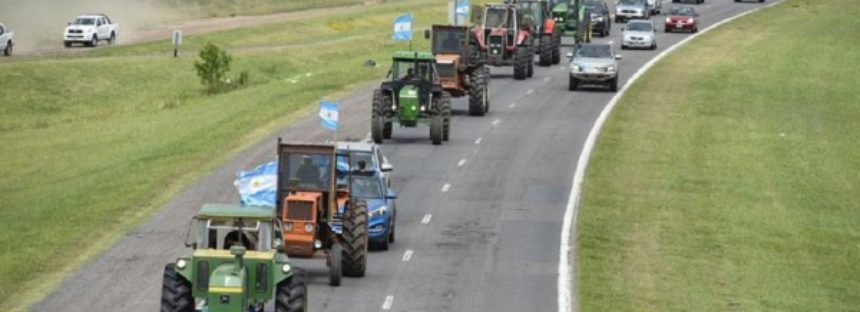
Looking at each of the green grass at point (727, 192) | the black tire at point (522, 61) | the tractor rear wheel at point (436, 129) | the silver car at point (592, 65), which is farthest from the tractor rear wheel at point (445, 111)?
the black tire at point (522, 61)

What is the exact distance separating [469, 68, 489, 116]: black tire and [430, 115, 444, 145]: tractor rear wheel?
20.5 ft

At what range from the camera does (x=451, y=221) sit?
140ft

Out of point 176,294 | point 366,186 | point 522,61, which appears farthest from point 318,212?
Answer: point 522,61

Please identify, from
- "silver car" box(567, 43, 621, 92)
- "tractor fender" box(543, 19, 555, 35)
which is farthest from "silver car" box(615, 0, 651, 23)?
"silver car" box(567, 43, 621, 92)

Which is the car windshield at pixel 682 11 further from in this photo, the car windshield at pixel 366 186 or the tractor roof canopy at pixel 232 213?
the tractor roof canopy at pixel 232 213

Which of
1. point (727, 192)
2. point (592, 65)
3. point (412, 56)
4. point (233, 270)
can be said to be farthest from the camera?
point (592, 65)

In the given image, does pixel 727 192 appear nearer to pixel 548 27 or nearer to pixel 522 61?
pixel 522 61

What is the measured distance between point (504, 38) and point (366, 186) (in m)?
35.1

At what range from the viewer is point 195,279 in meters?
25.7

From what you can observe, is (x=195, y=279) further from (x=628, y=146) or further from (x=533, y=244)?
(x=628, y=146)

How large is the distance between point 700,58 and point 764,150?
30.1 metres

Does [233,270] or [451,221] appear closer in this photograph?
[233,270]

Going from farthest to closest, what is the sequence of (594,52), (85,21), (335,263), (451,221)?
1. (85,21)
2. (594,52)
3. (451,221)
4. (335,263)

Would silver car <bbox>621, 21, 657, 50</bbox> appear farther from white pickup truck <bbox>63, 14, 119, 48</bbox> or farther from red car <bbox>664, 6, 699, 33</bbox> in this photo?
white pickup truck <bbox>63, 14, 119, 48</bbox>
